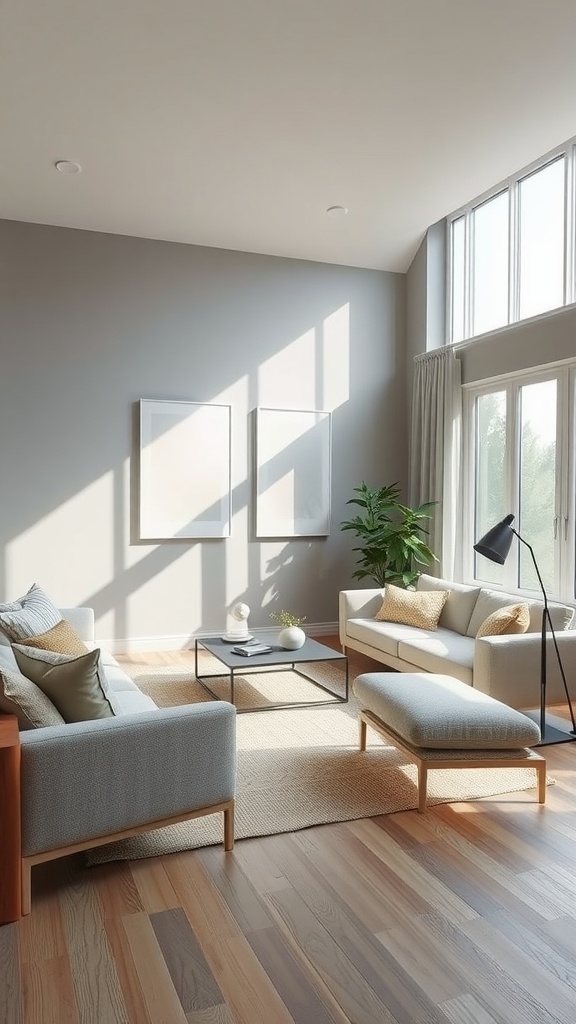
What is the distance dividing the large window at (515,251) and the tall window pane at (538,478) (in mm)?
649

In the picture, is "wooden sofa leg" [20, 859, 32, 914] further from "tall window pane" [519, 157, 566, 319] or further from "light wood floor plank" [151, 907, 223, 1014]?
"tall window pane" [519, 157, 566, 319]

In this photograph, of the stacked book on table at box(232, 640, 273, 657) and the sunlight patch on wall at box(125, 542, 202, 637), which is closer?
the stacked book on table at box(232, 640, 273, 657)

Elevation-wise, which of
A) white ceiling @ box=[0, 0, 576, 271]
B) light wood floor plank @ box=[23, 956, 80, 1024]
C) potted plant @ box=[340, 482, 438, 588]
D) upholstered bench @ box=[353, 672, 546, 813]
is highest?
white ceiling @ box=[0, 0, 576, 271]

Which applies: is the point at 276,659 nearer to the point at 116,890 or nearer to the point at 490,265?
the point at 116,890

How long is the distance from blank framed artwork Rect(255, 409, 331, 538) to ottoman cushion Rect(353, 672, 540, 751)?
10.8ft

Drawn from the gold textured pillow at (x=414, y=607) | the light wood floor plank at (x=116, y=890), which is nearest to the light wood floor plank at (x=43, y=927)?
the light wood floor plank at (x=116, y=890)

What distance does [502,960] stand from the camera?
A: 6.68 ft

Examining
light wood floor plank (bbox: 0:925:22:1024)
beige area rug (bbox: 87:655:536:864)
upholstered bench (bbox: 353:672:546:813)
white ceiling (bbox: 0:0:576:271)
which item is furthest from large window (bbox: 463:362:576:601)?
light wood floor plank (bbox: 0:925:22:1024)

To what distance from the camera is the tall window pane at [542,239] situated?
16.6 feet

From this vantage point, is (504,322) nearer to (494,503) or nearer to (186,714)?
(494,503)

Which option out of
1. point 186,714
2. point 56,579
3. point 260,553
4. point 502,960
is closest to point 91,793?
point 186,714

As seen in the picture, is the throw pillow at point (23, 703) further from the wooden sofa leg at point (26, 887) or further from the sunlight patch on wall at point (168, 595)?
the sunlight patch on wall at point (168, 595)

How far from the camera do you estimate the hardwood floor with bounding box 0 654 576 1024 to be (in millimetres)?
1854

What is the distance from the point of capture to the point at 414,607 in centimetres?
511
